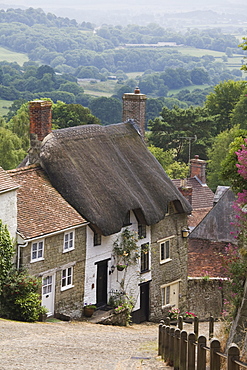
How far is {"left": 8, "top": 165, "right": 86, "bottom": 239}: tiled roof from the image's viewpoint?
24406mm

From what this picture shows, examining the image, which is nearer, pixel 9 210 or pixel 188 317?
pixel 9 210

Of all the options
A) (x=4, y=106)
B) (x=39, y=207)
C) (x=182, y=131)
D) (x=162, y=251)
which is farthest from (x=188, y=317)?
(x=4, y=106)

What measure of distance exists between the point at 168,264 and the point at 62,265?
7.70m

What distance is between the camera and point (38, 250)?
2442 centimetres

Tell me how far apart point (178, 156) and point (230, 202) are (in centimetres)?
4594

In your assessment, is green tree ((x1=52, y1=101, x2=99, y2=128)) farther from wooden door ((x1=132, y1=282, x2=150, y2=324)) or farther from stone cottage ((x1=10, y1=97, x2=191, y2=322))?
wooden door ((x1=132, y1=282, x2=150, y2=324))

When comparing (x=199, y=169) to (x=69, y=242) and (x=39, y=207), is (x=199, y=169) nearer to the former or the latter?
(x=69, y=242)

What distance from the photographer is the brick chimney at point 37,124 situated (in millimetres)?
28375

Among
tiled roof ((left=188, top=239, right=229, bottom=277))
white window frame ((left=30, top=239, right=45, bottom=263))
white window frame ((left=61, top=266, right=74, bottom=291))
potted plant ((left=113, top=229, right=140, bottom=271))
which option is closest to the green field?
tiled roof ((left=188, top=239, right=229, bottom=277))

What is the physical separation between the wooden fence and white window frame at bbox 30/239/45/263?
8653 millimetres

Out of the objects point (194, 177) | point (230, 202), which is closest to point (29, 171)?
point (230, 202)

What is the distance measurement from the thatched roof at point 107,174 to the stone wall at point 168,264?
0.80 meters

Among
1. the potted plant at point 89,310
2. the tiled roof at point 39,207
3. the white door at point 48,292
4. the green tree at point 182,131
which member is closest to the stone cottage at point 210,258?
the potted plant at point 89,310

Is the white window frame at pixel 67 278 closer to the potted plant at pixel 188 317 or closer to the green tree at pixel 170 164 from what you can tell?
the potted plant at pixel 188 317
